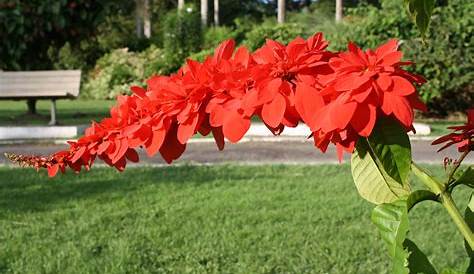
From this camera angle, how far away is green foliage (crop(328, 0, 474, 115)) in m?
10.2

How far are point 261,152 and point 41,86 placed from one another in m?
4.44

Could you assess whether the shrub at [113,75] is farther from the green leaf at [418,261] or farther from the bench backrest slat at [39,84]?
the green leaf at [418,261]

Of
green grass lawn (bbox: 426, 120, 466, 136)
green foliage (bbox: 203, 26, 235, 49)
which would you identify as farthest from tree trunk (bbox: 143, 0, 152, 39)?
green grass lawn (bbox: 426, 120, 466, 136)

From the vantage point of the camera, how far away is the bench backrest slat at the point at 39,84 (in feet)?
32.6

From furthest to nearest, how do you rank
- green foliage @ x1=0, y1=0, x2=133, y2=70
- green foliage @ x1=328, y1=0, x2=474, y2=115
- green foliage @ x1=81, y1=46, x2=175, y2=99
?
1. green foliage @ x1=81, y1=46, x2=175, y2=99
2. green foliage @ x1=0, y1=0, x2=133, y2=70
3. green foliage @ x1=328, y1=0, x2=474, y2=115

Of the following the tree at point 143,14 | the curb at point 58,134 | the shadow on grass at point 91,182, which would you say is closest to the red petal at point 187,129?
the shadow on grass at point 91,182

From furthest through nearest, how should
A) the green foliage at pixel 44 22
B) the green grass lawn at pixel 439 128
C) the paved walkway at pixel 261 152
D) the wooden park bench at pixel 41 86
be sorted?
1. the green foliage at pixel 44 22
2. the wooden park bench at pixel 41 86
3. the green grass lawn at pixel 439 128
4. the paved walkway at pixel 261 152

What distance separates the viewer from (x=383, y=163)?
727 millimetres

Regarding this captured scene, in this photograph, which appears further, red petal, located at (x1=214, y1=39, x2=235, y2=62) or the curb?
the curb

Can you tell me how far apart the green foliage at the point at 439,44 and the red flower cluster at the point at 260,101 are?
9597 millimetres

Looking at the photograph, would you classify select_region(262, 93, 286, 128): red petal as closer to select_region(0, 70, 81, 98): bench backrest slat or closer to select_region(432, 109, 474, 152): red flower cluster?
select_region(432, 109, 474, 152): red flower cluster

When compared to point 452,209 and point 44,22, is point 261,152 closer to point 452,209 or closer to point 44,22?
point 44,22

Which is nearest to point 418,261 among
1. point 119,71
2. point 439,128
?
point 439,128

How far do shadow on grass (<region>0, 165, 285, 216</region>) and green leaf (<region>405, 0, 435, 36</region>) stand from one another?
368 centimetres
